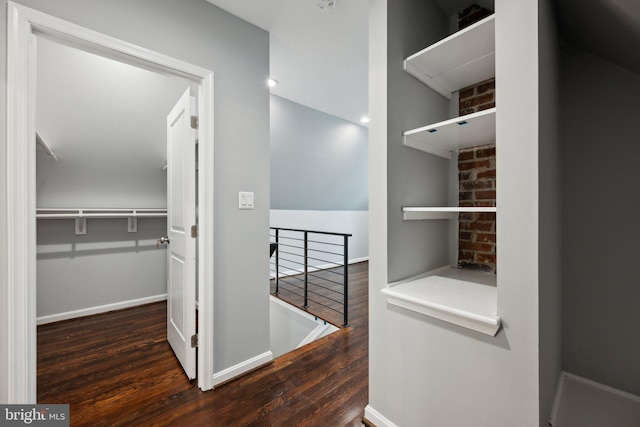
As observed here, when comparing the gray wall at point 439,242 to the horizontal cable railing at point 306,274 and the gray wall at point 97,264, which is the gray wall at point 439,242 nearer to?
the horizontal cable railing at point 306,274

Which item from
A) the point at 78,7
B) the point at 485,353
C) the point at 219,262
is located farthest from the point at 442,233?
the point at 78,7

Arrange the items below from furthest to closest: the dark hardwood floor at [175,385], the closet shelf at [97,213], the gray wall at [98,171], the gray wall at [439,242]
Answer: the closet shelf at [97,213], the gray wall at [98,171], the dark hardwood floor at [175,385], the gray wall at [439,242]

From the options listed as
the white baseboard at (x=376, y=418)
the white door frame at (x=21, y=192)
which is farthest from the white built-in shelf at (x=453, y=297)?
the white door frame at (x=21, y=192)

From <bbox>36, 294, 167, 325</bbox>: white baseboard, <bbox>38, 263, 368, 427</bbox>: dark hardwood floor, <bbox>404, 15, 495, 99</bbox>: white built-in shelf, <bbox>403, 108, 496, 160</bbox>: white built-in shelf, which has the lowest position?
<bbox>38, 263, 368, 427</bbox>: dark hardwood floor

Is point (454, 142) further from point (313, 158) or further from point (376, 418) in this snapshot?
point (313, 158)

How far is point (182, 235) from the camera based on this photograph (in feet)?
6.30

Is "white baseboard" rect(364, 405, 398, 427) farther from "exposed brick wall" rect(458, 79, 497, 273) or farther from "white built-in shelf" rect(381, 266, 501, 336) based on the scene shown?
"exposed brick wall" rect(458, 79, 497, 273)

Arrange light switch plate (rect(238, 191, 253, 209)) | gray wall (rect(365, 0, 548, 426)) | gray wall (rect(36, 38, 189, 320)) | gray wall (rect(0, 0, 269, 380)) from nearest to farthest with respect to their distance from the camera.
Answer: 1. gray wall (rect(365, 0, 548, 426))
2. gray wall (rect(0, 0, 269, 380))
3. light switch plate (rect(238, 191, 253, 209))
4. gray wall (rect(36, 38, 189, 320))

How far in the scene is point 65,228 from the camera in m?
2.75

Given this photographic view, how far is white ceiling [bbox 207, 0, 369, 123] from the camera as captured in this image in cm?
178

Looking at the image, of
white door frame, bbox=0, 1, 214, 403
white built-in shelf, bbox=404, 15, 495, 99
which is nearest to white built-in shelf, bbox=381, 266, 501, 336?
white built-in shelf, bbox=404, 15, 495, 99

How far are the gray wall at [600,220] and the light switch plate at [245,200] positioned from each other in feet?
6.63

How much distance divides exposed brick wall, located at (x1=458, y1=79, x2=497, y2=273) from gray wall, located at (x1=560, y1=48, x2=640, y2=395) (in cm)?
40

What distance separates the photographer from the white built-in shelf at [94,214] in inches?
101
